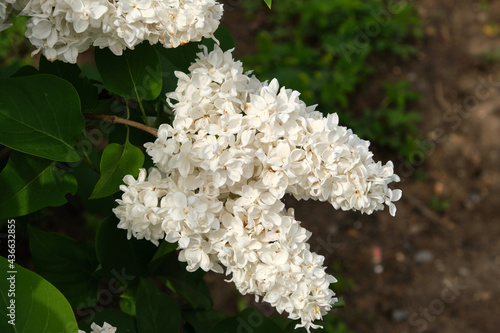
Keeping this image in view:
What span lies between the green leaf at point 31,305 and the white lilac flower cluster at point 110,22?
0.40 metres

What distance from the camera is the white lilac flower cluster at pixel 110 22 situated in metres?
0.85

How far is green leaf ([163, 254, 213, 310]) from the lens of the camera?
1263 millimetres

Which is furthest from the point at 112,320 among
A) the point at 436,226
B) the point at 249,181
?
the point at 436,226

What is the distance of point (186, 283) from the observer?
1.32 meters

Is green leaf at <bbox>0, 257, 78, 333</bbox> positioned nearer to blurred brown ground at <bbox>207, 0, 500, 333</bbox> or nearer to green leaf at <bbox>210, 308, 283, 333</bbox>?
green leaf at <bbox>210, 308, 283, 333</bbox>

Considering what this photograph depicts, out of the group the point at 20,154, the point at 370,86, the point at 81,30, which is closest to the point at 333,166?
the point at 81,30

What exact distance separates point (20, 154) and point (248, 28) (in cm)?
256

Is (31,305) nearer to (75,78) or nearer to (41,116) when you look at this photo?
(41,116)

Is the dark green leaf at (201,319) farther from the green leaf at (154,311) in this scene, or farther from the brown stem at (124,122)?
the brown stem at (124,122)

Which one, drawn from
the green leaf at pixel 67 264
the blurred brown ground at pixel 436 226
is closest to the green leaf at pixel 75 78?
the green leaf at pixel 67 264

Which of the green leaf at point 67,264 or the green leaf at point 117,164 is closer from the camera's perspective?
the green leaf at point 117,164

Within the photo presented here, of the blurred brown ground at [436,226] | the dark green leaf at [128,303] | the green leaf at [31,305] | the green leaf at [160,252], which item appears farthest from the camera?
the blurred brown ground at [436,226]

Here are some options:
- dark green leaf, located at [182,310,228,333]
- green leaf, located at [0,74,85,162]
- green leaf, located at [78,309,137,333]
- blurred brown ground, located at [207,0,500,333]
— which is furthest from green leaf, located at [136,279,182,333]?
blurred brown ground, located at [207,0,500,333]

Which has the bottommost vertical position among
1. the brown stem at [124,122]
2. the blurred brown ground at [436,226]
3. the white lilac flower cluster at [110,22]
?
the blurred brown ground at [436,226]
